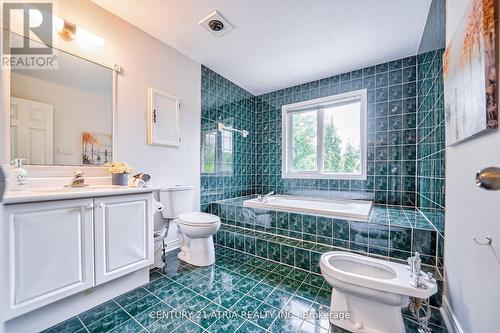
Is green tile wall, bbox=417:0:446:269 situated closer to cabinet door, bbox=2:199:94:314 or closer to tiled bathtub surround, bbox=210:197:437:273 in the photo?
tiled bathtub surround, bbox=210:197:437:273

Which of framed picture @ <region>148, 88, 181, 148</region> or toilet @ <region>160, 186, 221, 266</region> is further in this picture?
framed picture @ <region>148, 88, 181, 148</region>

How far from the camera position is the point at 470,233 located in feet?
3.66

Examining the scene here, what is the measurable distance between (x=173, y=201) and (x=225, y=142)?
52.9 inches

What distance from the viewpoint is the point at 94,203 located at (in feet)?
4.76

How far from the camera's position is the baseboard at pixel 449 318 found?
1.24 m

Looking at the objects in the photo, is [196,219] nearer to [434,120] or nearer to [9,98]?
[9,98]

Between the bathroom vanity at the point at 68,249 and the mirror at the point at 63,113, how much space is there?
33 centimetres

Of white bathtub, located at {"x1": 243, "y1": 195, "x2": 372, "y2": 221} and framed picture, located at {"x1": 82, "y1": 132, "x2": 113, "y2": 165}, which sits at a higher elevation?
framed picture, located at {"x1": 82, "y1": 132, "x2": 113, "y2": 165}

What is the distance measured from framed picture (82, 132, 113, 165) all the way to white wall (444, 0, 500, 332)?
8.24ft

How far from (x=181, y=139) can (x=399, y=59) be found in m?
2.90

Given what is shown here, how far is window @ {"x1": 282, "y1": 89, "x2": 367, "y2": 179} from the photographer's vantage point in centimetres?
303

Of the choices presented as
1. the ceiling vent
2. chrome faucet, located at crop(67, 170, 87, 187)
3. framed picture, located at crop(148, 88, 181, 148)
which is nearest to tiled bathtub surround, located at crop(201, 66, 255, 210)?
framed picture, located at crop(148, 88, 181, 148)

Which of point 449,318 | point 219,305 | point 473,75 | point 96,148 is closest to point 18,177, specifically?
point 96,148

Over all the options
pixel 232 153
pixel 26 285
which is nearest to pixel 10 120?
pixel 26 285
